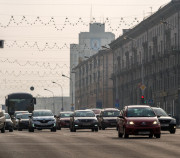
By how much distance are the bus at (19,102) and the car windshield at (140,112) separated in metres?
33.1

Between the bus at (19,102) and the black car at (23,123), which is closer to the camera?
the black car at (23,123)

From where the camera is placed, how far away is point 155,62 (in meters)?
96.7

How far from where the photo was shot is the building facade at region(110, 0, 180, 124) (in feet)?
286

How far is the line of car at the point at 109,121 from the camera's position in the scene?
3417 centimetres

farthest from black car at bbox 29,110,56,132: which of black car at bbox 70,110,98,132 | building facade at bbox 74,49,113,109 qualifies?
building facade at bbox 74,49,113,109

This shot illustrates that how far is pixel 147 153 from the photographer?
21.7 meters

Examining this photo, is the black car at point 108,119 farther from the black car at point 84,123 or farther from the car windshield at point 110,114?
the black car at point 84,123

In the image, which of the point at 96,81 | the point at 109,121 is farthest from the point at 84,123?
the point at 96,81

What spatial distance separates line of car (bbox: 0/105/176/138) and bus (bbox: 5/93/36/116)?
203 inches

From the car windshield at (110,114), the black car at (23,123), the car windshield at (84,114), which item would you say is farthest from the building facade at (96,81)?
the car windshield at (84,114)

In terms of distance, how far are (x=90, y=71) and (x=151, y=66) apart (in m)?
70.5

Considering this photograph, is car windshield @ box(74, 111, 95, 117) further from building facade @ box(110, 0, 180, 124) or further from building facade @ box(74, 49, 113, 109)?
building facade @ box(74, 49, 113, 109)

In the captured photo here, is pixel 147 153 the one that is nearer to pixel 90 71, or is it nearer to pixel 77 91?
pixel 90 71

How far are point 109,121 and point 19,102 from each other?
15852 millimetres
